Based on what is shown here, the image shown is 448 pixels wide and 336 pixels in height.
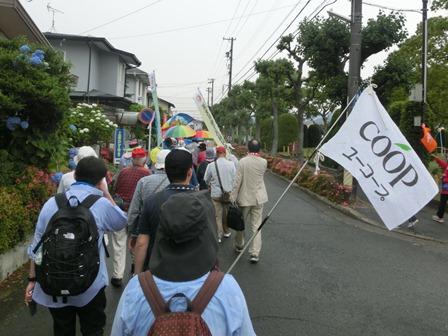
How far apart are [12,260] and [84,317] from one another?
3254 mm

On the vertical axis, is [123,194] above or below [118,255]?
above

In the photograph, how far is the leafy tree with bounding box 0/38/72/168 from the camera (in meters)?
7.09

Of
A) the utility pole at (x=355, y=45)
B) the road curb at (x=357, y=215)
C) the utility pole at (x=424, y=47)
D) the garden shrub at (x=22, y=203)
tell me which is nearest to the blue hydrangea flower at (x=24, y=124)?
the garden shrub at (x=22, y=203)

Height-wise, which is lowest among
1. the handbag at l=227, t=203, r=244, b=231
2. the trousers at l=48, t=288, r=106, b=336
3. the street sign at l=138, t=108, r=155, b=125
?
the trousers at l=48, t=288, r=106, b=336

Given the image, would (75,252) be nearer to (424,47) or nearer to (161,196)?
(161,196)

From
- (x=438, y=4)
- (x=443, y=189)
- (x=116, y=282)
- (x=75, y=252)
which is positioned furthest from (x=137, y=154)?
(x=438, y=4)

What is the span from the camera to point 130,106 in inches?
1053

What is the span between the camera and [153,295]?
1.78 metres

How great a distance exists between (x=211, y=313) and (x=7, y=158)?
660 cm

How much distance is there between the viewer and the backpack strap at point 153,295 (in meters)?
1.75

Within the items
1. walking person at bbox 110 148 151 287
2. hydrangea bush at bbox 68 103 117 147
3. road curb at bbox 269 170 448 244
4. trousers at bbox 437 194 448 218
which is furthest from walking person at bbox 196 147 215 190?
hydrangea bush at bbox 68 103 117 147

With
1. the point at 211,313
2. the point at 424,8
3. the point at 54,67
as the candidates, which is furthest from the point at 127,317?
the point at 424,8

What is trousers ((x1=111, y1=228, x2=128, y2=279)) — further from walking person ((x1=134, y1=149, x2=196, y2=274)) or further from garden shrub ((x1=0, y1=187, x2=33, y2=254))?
walking person ((x1=134, y1=149, x2=196, y2=274))

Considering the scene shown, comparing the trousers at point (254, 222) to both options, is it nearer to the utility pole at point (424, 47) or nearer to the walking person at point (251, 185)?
the walking person at point (251, 185)
